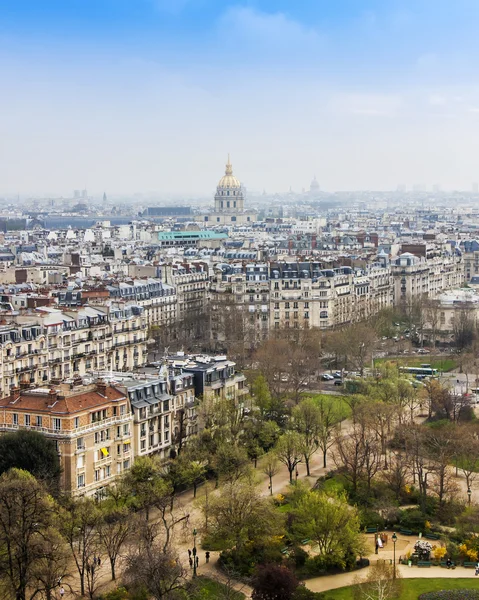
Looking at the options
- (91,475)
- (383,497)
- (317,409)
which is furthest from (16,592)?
(317,409)

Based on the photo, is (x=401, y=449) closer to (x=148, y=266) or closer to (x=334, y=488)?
(x=334, y=488)

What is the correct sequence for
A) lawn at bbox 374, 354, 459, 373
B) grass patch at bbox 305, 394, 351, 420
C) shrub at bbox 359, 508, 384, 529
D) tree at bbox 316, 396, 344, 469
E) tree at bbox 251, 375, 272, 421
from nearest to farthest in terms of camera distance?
shrub at bbox 359, 508, 384, 529, tree at bbox 316, 396, 344, 469, tree at bbox 251, 375, 272, 421, grass patch at bbox 305, 394, 351, 420, lawn at bbox 374, 354, 459, 373

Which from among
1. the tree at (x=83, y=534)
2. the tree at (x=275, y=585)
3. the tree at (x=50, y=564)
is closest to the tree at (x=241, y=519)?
the tree at (x=275, y=585)

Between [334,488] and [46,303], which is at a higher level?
[46,303]

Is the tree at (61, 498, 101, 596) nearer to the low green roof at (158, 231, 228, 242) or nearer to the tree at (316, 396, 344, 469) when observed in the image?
the tree at (316, 396, 344, 469)

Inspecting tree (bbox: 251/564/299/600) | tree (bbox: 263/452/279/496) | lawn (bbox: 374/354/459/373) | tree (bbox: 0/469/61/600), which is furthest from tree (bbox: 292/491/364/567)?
lawn (bbox: 374/354/459/373)

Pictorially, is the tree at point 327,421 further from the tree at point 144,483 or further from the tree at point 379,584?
the tree at point 379,584

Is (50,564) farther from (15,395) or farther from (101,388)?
(15,395)
